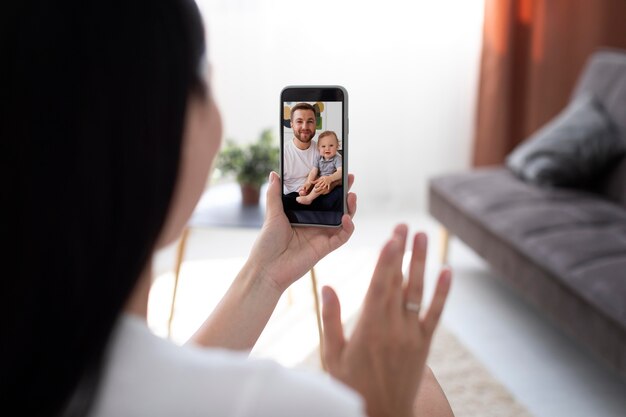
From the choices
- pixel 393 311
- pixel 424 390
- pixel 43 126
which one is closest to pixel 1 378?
pixel 43 126

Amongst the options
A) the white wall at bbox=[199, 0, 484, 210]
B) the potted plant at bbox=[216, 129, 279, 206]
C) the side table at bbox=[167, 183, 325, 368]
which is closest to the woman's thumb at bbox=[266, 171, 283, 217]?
the side table at bbox=[167, 183, 325, 368]

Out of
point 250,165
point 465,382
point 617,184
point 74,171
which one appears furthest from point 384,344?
point 617,184

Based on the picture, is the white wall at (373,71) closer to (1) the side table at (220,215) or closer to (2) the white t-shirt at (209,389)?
(1) the side table at (220,215)

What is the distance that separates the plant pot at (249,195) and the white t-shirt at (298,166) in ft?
3.79

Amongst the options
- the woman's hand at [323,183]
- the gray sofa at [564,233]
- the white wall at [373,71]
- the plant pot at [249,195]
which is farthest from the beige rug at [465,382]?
the white wall at [373,71]

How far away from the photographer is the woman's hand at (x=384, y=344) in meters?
0.66

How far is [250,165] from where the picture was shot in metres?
2.33

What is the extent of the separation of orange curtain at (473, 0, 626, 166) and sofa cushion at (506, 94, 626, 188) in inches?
29.9

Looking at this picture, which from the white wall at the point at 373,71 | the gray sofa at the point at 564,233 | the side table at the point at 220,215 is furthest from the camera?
the white wall at the point at 373,71

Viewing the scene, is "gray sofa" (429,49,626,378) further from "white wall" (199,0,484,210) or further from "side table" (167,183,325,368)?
"white wall" (199,0,484,210)

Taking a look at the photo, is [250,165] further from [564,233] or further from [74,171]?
[74,171]

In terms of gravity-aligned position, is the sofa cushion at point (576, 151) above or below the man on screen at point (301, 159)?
below

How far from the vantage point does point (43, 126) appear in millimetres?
473

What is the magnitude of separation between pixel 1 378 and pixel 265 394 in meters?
0.19
